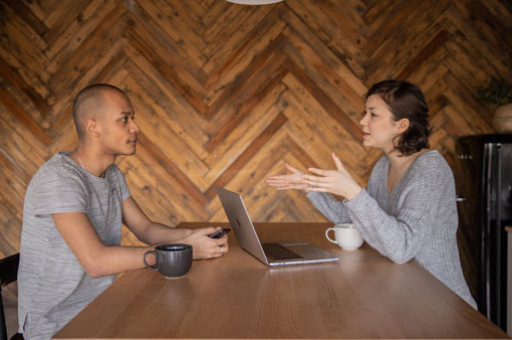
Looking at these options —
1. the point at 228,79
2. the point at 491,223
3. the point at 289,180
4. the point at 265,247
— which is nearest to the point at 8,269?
the point at 265,247

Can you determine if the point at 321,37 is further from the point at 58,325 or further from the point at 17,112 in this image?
the point at 58,325

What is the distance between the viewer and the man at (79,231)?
1.37 m

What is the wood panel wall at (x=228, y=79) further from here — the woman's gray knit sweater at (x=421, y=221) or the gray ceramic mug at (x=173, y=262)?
the gray ceramic mug at (x=173, y=262)

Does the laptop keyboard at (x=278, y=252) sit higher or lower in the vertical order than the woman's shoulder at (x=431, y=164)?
higher

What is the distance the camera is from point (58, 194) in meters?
1.43

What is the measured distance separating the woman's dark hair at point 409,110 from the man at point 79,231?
2.78 ft

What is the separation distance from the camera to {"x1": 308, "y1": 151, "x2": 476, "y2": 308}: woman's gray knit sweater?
52.6 inches

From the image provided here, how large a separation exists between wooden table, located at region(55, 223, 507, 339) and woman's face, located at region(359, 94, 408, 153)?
1.98 ft

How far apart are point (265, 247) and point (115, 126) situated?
75 cm

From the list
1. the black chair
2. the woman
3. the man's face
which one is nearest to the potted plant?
the woman

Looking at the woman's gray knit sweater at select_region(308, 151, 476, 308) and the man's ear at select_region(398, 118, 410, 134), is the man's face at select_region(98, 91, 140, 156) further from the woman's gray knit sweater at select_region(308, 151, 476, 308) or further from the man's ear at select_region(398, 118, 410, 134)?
the man's ear at select_region(398, 118, 410, 134)

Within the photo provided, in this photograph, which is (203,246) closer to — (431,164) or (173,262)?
(173,262)

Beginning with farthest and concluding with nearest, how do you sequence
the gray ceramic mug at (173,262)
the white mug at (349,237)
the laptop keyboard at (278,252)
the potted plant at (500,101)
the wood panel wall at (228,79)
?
the wood panel wall at (228,79) < the potted plant at (500,101) < the white mug at (349,237) < the laptop keyboard at (278,252) < the gray ceramic mug at (173,262)

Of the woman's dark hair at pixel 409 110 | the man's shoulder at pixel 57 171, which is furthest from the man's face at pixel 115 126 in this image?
the woman's dark hair at pixel 409 110
